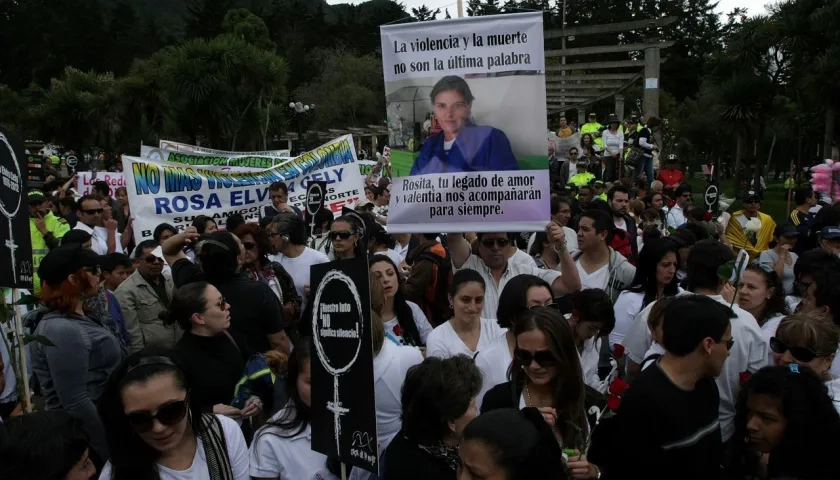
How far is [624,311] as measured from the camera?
530 cm

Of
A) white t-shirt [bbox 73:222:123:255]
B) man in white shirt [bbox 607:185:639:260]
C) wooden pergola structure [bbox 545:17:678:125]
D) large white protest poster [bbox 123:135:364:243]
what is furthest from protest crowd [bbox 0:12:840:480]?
wooden pergola structure [bbox 545:17:678:125]

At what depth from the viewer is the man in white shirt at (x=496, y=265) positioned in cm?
527

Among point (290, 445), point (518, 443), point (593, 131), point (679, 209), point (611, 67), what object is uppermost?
point (611, 67)

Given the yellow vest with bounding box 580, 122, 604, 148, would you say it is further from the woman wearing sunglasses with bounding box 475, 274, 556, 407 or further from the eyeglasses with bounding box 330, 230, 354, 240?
the woman wearing sunglasses with bounding box 475, 274, 556, 407

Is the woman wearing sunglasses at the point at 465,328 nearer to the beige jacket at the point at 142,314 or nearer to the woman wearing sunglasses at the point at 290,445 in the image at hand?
the woman wearing sunglasses at the point at 290,445

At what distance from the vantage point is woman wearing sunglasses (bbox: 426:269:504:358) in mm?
4277

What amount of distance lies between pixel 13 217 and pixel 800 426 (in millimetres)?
3914

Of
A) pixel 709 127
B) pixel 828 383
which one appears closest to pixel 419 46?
pixel 828 383

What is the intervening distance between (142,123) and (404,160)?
111 ft

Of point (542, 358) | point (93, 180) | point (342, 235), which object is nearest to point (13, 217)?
point (342, 235)

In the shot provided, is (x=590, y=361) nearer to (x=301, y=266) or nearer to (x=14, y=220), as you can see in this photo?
(x=301, y=266)

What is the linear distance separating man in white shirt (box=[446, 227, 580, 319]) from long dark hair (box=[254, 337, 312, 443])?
209 centimetres

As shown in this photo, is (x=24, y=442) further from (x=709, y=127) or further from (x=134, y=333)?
(x=709, y=127)

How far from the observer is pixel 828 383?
3625mm
